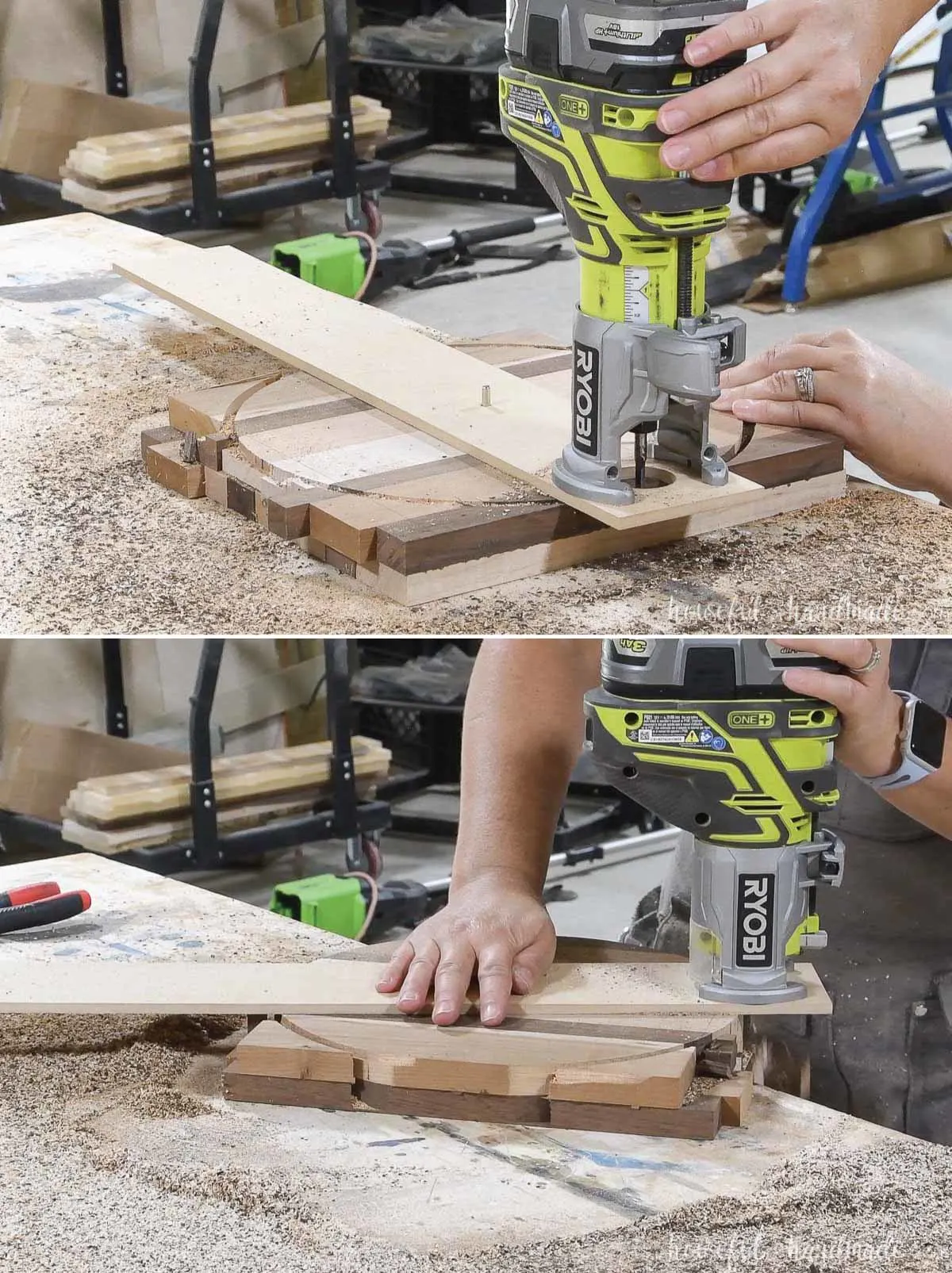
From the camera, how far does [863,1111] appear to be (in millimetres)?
1667

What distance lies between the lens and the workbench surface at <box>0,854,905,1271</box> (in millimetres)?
1292

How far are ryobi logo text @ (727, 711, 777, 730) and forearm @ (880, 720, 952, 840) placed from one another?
0.26 meters

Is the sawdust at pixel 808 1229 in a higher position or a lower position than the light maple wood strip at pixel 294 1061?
higher

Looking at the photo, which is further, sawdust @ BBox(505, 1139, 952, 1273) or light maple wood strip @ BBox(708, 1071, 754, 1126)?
light maple wood strip @ BBox(708, 1071, 754, 1126)

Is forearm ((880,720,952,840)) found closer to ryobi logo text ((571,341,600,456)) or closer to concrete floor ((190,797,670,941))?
ryobi logo text ((571,341,600,456))

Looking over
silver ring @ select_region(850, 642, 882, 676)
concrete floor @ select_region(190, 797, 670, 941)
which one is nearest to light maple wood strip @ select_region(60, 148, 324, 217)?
concrete floor @ select_region(190, 797, 670, 941)

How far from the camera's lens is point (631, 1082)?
1430 mm

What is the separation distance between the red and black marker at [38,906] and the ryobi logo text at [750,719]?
34.7 inches

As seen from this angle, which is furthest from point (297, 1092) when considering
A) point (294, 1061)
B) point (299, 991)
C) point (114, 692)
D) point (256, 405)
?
point (114, 692)

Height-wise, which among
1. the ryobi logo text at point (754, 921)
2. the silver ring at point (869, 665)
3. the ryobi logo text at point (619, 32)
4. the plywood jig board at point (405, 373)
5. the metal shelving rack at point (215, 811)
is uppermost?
the ryobi logo text at point (619, 32)

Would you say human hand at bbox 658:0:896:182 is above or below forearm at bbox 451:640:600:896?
above

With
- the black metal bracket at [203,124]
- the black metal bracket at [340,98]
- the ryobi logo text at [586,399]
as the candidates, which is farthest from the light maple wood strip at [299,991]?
the black metal bracket at [340,98]

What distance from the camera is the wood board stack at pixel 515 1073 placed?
4.70 ft

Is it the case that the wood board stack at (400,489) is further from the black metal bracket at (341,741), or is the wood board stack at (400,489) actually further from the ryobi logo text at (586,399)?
the black metal bracket at (341,741)
